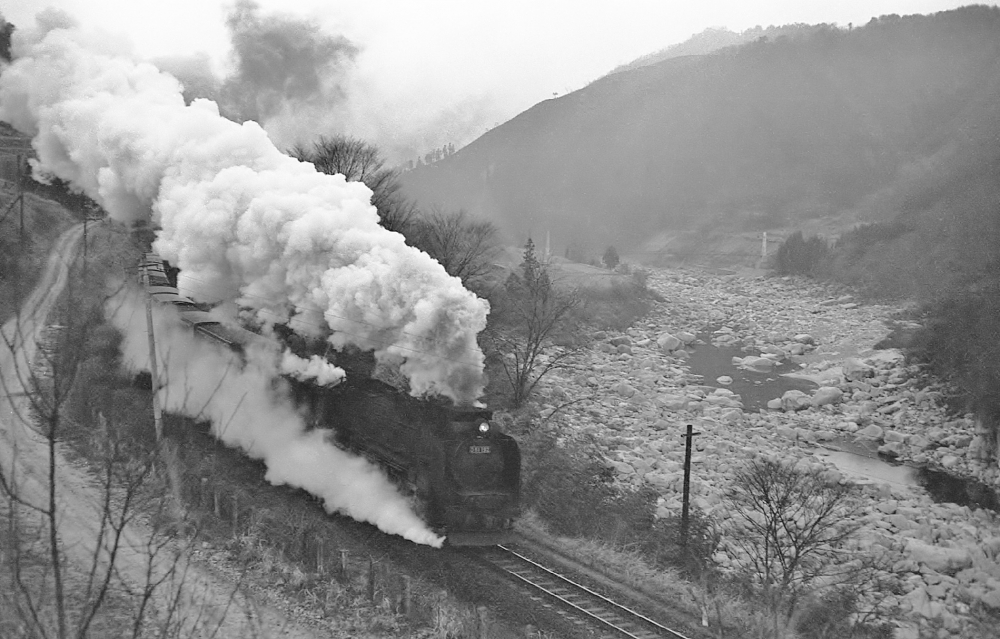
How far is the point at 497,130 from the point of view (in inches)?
3607

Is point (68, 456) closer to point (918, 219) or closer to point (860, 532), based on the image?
point (860, 532)

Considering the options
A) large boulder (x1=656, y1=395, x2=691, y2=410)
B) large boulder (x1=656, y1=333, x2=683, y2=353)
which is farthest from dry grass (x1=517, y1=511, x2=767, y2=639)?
large boulder (x1=656, y1=333, x2=683, y2=353)

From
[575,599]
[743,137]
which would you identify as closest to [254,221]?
[575,599]

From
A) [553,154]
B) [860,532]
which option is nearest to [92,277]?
[860,532]

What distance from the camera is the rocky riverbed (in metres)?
16.9

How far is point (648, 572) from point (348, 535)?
18.3ft

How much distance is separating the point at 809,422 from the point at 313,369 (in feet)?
64.2

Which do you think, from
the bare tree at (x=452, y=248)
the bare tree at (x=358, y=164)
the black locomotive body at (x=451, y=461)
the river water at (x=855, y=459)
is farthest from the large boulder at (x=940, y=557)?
the bare tree at (x=358, y=164)

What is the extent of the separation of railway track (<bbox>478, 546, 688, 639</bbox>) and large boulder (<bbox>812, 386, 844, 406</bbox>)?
1943 centimetres

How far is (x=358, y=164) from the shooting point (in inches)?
1288

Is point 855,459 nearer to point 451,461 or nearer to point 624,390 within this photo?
point 624,390

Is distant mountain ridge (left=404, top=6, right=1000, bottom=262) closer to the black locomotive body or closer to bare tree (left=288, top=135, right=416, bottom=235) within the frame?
bare tree (left=288, top=135, right=416, bottom=235)

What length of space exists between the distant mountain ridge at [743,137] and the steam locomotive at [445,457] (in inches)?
2293

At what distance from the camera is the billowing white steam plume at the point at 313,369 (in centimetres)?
1438
